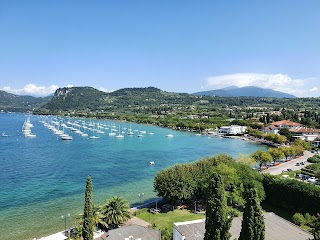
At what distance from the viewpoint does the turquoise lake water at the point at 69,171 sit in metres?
35.9

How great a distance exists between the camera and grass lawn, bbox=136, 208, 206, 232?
104 ft

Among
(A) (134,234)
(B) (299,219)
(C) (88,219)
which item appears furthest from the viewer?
(B) (299,219)

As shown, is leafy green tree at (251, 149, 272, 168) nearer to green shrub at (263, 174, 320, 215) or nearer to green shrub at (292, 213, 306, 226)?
green shrub at (263, 174, 320, 215)

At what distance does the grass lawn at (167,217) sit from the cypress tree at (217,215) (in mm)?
14471

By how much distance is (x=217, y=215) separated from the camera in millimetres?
16562

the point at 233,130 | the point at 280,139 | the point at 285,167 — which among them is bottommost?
the point at 285,167

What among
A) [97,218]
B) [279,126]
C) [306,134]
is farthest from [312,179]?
[279,126]

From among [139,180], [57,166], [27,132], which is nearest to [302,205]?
[139,180]

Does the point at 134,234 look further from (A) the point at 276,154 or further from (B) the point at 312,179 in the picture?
(A) the point at 276,154

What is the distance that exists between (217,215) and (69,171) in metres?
47.1

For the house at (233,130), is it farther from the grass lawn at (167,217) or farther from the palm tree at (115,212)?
the palm tree at (115,212)

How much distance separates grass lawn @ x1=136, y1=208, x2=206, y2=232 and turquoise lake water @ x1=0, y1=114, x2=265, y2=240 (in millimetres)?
6194

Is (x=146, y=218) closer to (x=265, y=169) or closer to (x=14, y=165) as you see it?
(x=265, y=169)

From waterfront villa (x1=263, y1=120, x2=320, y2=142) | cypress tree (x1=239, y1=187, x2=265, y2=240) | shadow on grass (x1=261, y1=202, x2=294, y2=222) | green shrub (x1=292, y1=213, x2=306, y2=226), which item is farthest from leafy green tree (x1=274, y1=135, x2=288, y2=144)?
cypress tree (x1=239, y1=187, x2=265, y2=240)
